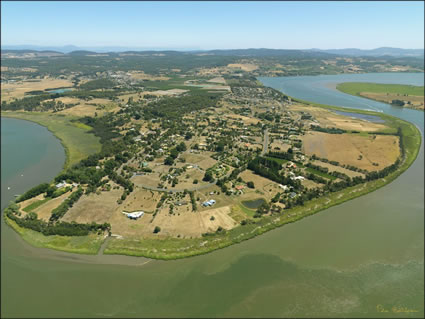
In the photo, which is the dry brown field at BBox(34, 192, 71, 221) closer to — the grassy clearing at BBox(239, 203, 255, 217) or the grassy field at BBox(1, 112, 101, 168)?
the grassy field at BBox(1, 112, 101, 168)

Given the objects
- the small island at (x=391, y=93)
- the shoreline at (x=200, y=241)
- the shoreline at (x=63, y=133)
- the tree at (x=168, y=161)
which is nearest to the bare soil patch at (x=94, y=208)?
the shoreline at (x=200, y=241)

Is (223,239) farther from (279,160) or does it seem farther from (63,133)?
(63,133)

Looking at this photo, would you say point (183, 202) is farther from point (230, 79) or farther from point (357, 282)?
point (230, 79)

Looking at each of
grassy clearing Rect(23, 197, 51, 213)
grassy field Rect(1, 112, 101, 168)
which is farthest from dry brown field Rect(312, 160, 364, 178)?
grassy field Rect(1, 112, 101, 168)

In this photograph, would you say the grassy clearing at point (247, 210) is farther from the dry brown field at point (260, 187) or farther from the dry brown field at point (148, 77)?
the dry brown field at point (148, 77)

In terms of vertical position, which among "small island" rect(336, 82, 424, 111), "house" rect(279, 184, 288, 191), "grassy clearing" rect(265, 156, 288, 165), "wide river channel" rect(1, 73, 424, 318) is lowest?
"wide river channel" rect(1, 73, 424, 318)

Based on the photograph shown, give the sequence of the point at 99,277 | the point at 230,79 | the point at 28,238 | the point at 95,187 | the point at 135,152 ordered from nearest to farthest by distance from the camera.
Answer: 1. the point at 99,277
2. the point at 28,238
3. the point at 95,187
4. the point at 135,152
5. the point at 230,79

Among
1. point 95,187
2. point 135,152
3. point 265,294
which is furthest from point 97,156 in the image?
point 265,294

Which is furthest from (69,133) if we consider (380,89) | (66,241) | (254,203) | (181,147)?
(380,89)
